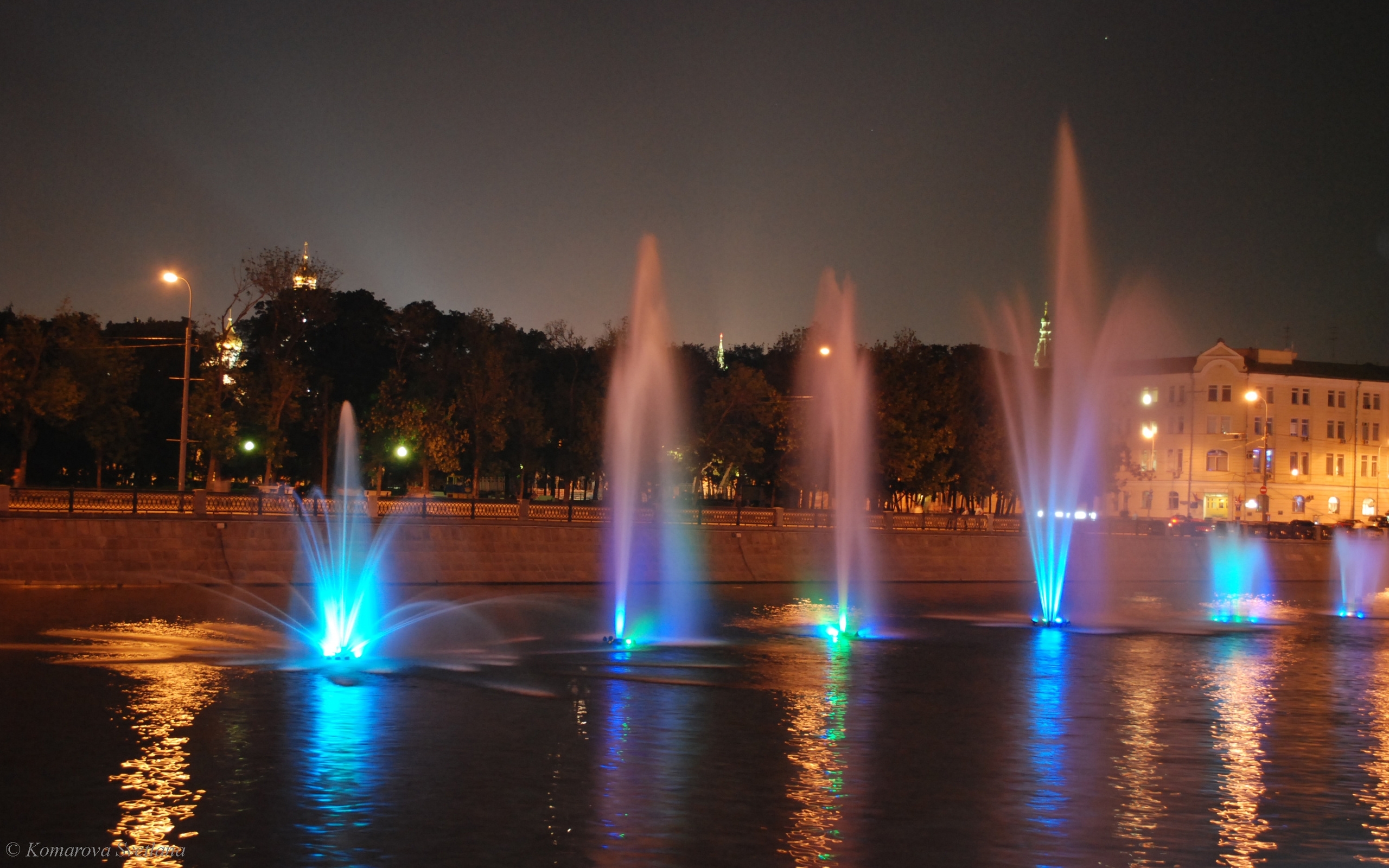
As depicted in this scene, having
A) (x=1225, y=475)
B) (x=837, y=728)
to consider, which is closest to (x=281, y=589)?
(x=837, y=728)

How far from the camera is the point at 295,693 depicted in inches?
800

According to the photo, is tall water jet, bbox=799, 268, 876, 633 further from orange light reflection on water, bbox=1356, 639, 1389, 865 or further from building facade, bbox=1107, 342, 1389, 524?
building facade, bbox=1107, 342, 1389, 524

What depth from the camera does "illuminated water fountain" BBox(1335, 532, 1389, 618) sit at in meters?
59.0

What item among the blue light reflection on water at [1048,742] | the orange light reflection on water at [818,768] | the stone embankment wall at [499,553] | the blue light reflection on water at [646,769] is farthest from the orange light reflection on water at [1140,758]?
the stone embankment wall at [499,553]

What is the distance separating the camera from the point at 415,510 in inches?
1681

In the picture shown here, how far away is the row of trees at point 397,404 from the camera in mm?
64375

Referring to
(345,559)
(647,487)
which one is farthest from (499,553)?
(647,487)

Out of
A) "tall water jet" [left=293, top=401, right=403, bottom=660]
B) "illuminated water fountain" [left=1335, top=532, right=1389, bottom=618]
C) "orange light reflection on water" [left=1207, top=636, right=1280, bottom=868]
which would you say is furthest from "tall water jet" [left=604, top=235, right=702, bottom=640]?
"illuminated water fountain" [left=1335, top=532, right=1389, bottom=618]

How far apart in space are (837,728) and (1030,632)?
17.2 meters

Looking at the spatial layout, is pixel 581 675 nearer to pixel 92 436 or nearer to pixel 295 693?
pixel 295 693

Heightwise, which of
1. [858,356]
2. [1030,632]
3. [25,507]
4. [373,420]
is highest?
[858,356]

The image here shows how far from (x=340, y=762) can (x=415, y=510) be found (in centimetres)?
2774

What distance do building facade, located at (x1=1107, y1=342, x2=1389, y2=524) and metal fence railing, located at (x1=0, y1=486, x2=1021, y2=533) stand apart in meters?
62.4

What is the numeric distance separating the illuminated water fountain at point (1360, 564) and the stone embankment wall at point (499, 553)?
6.99 m
